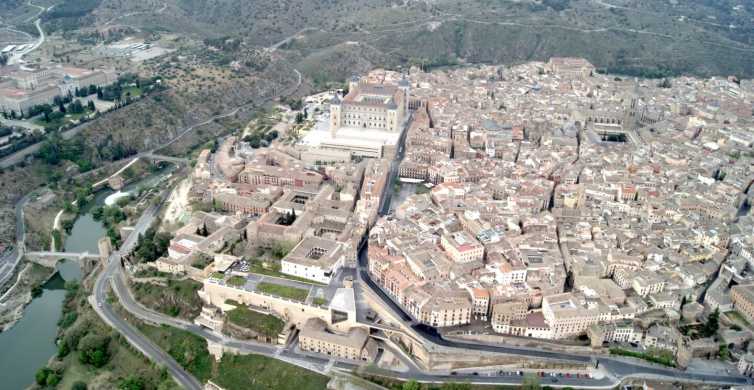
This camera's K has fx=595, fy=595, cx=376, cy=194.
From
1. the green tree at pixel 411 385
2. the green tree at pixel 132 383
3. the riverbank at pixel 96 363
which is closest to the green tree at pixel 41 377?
the riverbank at pixel 96 363

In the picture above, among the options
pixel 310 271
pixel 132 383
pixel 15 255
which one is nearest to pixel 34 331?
pixel 15 255

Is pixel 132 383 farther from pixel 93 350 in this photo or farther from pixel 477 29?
pixel 477 29

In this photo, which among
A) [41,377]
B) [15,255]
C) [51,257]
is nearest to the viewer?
[41,377]

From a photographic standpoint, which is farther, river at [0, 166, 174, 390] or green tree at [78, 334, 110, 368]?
river at [0, 166, 174, 390]

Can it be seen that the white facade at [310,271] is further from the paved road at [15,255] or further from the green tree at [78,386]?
the paved road at [15,255]

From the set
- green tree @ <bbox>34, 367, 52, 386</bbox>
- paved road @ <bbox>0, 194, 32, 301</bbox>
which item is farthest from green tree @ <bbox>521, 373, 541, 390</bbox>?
paved road @ <bbox>0, 194, 32, 301</bbox>

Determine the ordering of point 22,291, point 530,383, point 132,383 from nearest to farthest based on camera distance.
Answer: point 530,383 → point 132,383 → point 22,291

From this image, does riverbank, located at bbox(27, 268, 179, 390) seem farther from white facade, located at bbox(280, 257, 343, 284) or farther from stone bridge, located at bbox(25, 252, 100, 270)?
white facade, located at bbox(280, 257, 343, 284)

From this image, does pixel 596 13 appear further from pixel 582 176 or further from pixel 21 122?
pixel 21 122

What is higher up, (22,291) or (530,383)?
(530,383)
